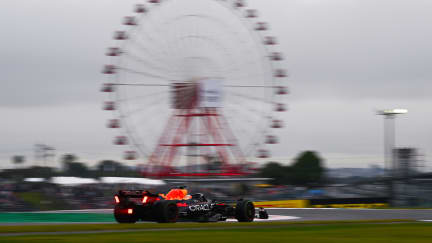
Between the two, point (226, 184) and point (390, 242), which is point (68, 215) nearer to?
point (226, 184)

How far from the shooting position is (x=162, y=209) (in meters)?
22.4

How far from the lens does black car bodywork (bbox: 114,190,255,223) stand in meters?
22.6

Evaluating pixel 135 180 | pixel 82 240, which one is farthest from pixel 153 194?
pixel 135 180

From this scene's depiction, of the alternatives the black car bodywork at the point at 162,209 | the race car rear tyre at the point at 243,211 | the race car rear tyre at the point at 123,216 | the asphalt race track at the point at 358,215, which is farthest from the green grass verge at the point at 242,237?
the asphalt race track at the point at 358,215

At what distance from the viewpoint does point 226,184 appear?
142 feet

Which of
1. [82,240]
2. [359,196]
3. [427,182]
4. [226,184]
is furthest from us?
[359,196]

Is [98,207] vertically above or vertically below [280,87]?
below

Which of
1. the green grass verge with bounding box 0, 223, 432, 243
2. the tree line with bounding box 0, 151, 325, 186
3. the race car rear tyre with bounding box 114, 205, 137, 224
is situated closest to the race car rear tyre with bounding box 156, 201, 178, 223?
the race car rear tyre with bounding box 114, 205, 137, 224

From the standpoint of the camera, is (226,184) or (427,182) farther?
(427,182)

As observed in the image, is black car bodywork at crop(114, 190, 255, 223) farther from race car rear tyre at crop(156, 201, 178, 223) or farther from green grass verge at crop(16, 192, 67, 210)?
green grass verge at crop(16, 192, 67, 210)

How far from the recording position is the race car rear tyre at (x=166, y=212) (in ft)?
73.6

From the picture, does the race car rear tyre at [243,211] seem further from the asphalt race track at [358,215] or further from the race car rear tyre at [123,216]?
the asphalt race track at [358,215]

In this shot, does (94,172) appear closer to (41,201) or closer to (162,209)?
(41,201)

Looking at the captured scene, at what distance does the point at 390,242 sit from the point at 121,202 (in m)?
10.9
